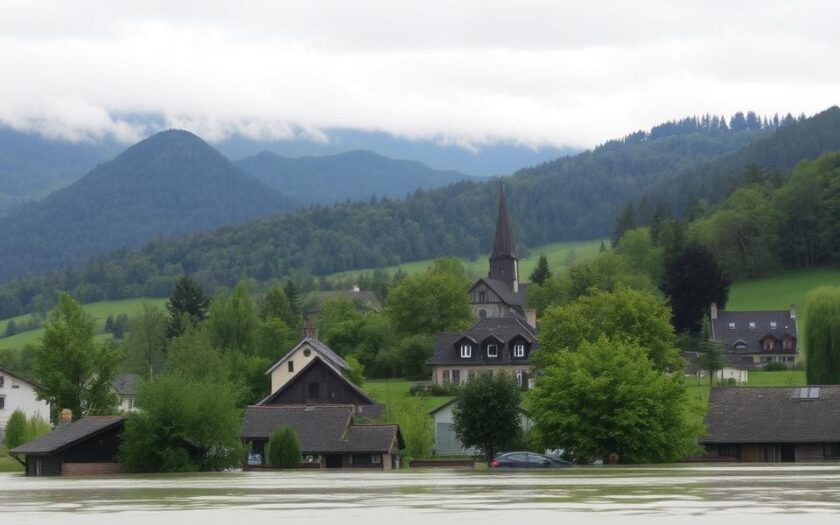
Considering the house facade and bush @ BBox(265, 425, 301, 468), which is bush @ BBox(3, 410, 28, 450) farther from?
the house facade

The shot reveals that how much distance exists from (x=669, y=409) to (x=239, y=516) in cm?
4664

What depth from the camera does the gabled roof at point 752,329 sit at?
162 meters

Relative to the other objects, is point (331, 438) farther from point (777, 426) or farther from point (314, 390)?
point (314, 390)

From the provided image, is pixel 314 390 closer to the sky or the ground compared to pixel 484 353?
closer to the ground

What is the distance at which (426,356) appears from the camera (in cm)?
14825

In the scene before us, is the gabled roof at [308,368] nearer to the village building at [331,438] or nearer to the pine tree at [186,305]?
the village building at [331,438]

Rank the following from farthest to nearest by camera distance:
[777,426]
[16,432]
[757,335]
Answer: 1. [757,335]
2. [16,432]
3. [777,426]

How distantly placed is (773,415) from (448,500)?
5048 cm

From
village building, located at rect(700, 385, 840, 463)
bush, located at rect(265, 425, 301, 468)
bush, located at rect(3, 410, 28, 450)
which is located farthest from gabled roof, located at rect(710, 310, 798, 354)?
bush, located at rect(3, 410, 28, 450)

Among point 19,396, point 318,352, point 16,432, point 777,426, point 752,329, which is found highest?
point 752,329

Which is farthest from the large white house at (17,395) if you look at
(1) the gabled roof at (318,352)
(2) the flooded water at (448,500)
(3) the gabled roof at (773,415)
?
(2) the flooded water at (448,500)

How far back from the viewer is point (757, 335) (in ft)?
535

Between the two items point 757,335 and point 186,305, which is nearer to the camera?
point 757,335

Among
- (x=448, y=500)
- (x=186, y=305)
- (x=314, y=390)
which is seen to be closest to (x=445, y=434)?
(x=314, y=390)
